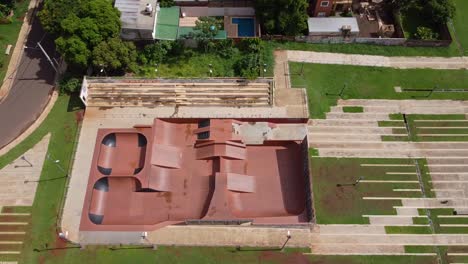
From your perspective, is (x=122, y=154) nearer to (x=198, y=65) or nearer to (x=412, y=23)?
(x=198, y=65)

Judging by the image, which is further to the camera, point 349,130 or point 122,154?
point 349,130

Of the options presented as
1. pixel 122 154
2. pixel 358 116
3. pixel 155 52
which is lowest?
pixel 122 154

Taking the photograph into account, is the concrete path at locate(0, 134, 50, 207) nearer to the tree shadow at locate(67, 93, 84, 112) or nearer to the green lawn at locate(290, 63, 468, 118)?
the tree shadow at locate(67, 93, 84, 112)

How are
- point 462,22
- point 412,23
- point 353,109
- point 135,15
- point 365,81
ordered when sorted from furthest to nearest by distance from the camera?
point 462,22 → point 412,23 → point 365,81 → point 135,15 → point 353,109

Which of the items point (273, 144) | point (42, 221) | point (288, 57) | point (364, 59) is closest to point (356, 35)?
point (364, 59)

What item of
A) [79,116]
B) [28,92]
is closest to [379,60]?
[79,116]

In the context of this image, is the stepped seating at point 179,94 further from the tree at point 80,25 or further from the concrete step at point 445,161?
the concrete step at point 445,161

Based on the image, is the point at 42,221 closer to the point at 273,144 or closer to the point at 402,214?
the point at 273,144
